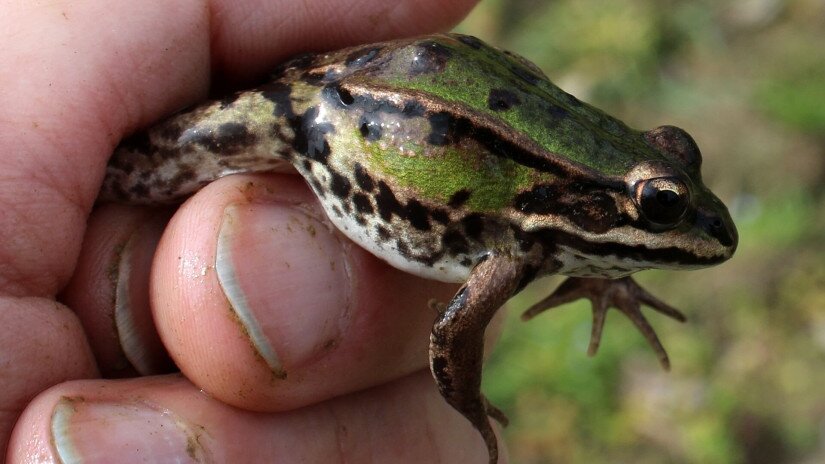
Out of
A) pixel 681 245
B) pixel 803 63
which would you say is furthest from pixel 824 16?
pixel 681 245

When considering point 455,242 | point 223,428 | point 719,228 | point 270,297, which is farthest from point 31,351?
point 719,228

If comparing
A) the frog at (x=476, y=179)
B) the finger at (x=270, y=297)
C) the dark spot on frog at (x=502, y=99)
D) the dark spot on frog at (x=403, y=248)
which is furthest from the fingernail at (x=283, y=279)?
the dark spot on frog at (x=502, y=99)

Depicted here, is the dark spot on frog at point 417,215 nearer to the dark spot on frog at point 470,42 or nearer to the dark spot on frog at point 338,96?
the dark spot on frog at point 338,96

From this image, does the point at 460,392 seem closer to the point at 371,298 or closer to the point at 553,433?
the point at 371,298

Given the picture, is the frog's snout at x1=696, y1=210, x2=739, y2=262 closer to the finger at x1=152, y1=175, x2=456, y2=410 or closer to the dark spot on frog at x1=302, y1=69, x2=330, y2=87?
the finger at x1=152, y1=175, x2=456, y2=410

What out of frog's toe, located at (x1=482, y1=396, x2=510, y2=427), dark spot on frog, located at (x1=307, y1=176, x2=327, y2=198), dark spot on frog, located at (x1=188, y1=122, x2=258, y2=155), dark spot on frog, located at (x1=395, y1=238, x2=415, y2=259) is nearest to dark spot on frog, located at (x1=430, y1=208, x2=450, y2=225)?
dark spot on frog, located at (x1=395, y1=238, x2=415, y2=259)

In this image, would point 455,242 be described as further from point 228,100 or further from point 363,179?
point 228,100

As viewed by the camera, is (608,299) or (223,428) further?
(608,299)

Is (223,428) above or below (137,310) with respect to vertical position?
below
